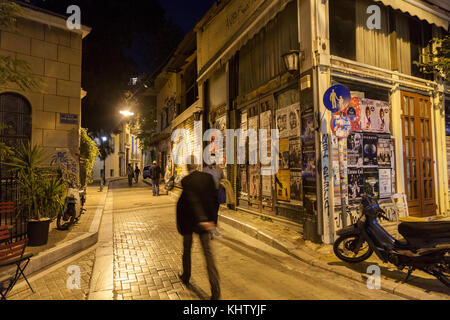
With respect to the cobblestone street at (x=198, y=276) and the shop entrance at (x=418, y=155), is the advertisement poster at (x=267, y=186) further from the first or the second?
the shop entrance at (x=418, y=155)

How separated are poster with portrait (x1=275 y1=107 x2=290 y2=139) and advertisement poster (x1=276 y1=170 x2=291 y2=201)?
1041 millimetres

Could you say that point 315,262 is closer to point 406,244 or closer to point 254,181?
point 406,244

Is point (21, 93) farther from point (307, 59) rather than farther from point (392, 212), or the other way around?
point (392, 212)

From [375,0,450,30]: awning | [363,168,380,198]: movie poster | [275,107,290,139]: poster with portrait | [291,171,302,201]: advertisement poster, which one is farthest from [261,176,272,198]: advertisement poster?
[375,0,450,30]: awning

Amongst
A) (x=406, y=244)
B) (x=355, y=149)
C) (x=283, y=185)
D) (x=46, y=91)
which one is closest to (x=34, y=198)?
(x=46, y=91)

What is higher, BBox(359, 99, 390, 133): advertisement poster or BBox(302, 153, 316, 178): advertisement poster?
BBox(359, 99, 390, 133): advertisement poster

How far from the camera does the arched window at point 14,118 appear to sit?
8625 millimetres

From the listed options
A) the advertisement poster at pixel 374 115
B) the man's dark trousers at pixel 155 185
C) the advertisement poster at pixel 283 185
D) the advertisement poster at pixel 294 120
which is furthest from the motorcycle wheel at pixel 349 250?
the man's dark trousers at pixel 155 185

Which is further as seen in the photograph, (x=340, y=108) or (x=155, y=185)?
(x=155, y=185)

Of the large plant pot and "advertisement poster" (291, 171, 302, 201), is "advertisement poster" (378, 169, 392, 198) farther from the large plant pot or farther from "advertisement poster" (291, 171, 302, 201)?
the large plant pot

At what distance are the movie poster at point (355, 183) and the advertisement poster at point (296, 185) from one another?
3.78 ft

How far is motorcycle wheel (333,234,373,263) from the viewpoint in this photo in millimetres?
4707

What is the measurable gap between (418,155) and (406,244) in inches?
185

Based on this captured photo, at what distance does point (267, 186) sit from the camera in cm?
824
